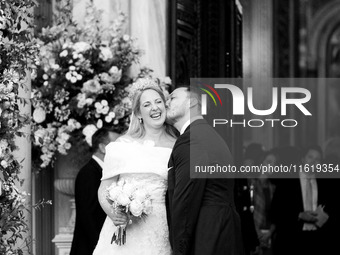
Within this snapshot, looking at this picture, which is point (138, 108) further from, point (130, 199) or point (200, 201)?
point (200, 201)

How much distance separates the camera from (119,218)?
6137 mm

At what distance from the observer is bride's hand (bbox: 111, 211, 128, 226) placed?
6.11 meters

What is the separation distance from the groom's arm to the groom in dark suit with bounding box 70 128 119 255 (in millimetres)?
1642

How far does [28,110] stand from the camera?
6.93 m

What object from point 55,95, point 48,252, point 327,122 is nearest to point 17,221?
point 55,95

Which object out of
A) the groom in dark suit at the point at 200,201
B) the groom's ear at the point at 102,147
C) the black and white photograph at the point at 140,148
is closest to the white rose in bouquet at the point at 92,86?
the black and white photograph at the point at 140,148

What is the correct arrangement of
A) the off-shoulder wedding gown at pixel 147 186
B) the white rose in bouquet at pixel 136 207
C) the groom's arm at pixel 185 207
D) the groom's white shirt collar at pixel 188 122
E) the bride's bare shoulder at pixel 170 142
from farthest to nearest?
the bride's bare shoulder at pixel 170 142, the off-shoulder wedding gown at pixel 147 186, the groom's white shirt collar at pixel 188 122, the white rose in bouquet at pixel 136 207, the groom's arm at pixel 185 207

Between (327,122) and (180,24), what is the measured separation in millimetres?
12658

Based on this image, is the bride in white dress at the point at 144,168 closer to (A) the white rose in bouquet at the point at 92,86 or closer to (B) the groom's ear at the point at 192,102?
(B) the groom's ear at the point at 192,102

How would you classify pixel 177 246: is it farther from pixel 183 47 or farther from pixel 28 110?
pixel 183 47

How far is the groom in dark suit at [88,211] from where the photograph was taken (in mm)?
Result: 7293

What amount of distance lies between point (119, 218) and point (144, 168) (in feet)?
1.30

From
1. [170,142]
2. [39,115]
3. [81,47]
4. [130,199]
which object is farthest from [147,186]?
[81,47]

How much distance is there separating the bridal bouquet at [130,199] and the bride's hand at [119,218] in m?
0.03
